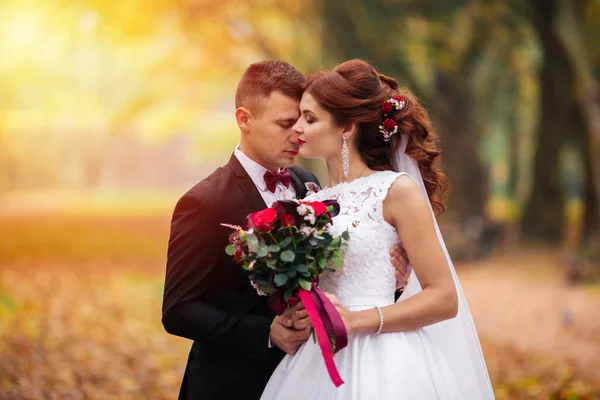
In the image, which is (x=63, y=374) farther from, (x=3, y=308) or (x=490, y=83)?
(x=490, y=83)

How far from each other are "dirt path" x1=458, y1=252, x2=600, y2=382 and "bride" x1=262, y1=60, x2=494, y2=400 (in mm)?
4810

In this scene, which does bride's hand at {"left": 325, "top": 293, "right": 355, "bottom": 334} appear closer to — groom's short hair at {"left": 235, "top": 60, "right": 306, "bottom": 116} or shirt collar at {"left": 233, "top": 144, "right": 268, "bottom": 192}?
shirt collar at {"left": 233, "top": 144, "right": 268, "bottom": 192}

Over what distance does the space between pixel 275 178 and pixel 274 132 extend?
19 centimetres

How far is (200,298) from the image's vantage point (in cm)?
297

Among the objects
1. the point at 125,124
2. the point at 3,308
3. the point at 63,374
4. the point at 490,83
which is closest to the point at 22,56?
the point at 125,124

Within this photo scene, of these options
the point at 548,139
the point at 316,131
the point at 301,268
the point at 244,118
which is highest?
the point at 548,139

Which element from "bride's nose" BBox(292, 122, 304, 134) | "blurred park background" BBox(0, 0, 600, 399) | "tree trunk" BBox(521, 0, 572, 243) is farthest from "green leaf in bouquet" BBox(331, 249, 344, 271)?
"tree trunk" BBox(521, 0, 572, 243)

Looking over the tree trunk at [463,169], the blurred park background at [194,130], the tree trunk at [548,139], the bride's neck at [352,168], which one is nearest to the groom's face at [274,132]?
the bride's neck at [352,168]

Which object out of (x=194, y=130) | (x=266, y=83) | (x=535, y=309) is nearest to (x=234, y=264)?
(x=266, y=83)

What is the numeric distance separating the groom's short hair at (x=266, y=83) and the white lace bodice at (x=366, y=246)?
51 centimetres

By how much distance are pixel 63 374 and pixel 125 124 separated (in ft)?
22.8

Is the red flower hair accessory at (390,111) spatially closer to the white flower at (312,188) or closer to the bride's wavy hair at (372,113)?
the bride's wavy hair at (372,113)

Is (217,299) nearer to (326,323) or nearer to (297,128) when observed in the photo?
(326,323)

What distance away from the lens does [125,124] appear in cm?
1361
